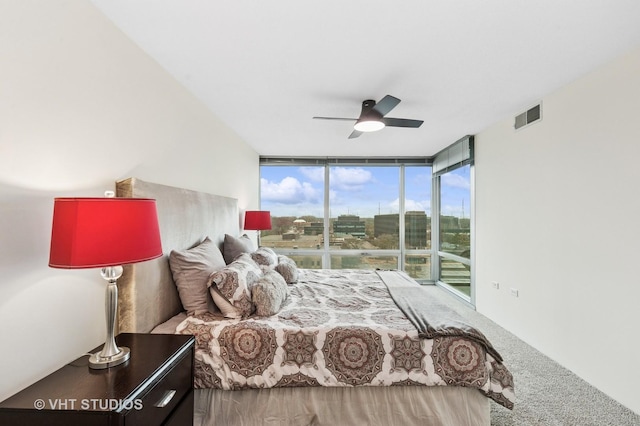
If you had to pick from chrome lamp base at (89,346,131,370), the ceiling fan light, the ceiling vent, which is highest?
the ceiling vent

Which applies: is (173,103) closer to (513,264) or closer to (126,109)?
(126,109)

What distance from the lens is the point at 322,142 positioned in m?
4.50

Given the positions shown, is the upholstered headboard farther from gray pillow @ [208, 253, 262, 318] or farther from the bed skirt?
the bed skirt

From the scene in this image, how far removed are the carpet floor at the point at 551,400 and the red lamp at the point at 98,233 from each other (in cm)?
247

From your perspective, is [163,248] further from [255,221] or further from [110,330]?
[255,221]

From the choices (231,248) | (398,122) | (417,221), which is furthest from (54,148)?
(417,221)

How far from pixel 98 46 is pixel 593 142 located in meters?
3.57

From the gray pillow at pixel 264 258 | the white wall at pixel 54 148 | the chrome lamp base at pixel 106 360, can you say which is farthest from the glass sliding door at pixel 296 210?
the chrome lamp base at pixel 106 360

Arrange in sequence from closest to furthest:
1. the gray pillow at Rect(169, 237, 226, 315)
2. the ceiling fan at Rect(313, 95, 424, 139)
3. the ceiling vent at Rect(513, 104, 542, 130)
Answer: the gray pillow at Rect(169, 237, 226, 315), the ceiling fan at Rect(313, 95, 424, 139), the ceiling vent at Rect(513, 104, 542, 130)

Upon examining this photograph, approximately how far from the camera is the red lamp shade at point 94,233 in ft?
3.55

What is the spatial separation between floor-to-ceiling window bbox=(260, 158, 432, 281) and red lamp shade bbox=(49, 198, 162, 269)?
14.6 ft

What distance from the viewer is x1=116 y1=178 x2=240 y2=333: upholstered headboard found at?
5.75 ft

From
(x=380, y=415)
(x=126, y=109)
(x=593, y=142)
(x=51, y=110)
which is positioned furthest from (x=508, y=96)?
(x=51, y=110)

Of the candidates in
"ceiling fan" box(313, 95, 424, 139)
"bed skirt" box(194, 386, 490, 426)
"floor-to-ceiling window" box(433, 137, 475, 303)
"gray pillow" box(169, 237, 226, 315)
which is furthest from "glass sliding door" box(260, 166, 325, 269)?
"bed skirt" box(194, 386, 490, 426)
